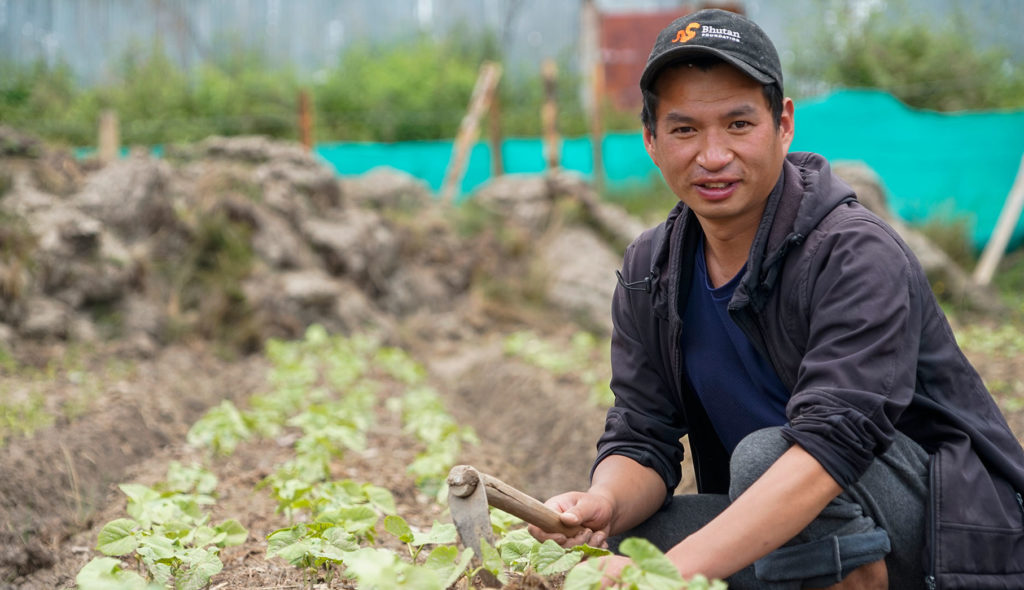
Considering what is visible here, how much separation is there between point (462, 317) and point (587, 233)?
1.88m

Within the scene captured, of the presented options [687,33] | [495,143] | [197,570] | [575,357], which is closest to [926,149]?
[495,143]

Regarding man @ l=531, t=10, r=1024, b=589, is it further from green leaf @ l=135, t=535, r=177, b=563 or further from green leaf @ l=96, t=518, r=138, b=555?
green leaf @ l=96, t=518, r=138, b=555

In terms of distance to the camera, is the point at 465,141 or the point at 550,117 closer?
the point at 550,117

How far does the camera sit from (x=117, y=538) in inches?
91.6

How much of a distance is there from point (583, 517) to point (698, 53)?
1032 mm

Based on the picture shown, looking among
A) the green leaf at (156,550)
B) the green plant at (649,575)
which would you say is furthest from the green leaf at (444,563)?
the green leaf at (156,550)

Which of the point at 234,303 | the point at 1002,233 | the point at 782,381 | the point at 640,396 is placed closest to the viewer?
the point at 782,381

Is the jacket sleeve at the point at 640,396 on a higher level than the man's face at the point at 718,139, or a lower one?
lower

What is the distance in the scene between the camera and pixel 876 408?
72.5 inches

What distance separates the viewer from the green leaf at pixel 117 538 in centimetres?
225

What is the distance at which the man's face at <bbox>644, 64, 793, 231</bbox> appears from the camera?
6.81ft

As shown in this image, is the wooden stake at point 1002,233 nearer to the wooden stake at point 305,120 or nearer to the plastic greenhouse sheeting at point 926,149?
the plastic greenhouse sheeting at point 926,149

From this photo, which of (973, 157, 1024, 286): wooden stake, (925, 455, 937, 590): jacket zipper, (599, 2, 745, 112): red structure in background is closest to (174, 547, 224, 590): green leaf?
(925, 455, 937, 590): jacket zipper

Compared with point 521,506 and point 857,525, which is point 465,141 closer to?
point 521,506
